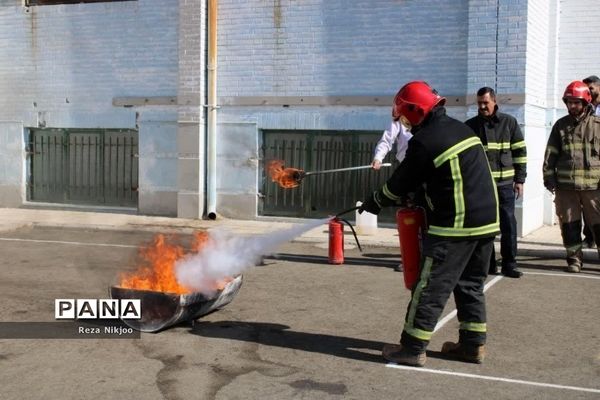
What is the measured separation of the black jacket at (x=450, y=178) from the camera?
5.18 m

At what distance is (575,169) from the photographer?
891 centimetres

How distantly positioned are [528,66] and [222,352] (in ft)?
27.9

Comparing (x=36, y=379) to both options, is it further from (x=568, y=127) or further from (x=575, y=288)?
(x=568, y=127)

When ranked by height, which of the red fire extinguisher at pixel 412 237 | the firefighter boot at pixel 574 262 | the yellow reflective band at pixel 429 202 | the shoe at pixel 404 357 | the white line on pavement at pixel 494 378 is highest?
the yellow reflective band at pixel 429 202

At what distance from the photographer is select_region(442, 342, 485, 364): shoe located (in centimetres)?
541

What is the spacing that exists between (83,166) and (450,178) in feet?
39.3

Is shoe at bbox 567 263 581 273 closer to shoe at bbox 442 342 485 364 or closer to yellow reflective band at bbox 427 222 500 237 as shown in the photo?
shoe at bbox 442 342 485 364

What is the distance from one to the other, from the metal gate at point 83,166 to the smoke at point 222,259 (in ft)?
30.2

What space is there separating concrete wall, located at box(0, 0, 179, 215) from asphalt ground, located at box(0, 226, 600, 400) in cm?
598

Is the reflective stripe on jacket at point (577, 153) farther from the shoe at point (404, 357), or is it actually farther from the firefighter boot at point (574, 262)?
the shoe at point (404, 357)

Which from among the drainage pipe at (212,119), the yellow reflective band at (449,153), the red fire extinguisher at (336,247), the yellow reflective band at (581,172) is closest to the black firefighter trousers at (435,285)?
the yellow reflective band at (449,153)

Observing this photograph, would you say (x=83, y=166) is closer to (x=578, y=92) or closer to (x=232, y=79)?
(x=232, y=79)

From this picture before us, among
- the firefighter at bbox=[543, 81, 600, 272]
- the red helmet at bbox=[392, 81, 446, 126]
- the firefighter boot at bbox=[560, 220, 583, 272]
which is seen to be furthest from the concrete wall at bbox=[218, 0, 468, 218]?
the red helmet at bbox=[392, 81, 446, 126]

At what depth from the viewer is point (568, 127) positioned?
8969 millimetres
